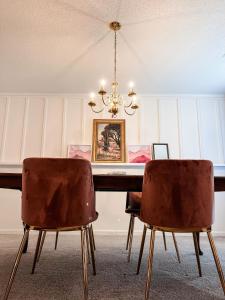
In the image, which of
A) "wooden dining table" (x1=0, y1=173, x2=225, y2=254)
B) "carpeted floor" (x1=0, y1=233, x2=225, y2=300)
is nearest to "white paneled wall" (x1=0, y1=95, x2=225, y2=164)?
"carpeted floor" (x1=0, y1=233, x2=225, y2=300)

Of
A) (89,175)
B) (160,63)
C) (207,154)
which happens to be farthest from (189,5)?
(207,154)

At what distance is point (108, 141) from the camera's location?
3250 mm

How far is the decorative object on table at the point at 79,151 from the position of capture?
10.5 ft

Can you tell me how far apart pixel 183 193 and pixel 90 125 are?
239 cm

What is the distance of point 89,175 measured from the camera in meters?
1.26

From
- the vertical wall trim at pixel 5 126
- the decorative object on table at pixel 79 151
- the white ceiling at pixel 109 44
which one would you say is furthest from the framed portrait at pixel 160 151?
the vertical wall trim at pixel 5 126

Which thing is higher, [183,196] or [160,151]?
[160,151]

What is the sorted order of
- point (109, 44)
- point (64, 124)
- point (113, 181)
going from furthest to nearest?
point (64, 124) → point (109, 44) → point (113, 181)

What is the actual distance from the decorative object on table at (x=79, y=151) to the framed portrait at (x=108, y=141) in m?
0.09

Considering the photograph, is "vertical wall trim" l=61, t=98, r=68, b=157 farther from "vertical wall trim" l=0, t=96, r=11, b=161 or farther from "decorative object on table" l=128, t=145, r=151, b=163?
"decorative object on table" l=128, t=145, r=151, b=163

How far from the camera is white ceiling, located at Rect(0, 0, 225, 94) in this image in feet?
5.78

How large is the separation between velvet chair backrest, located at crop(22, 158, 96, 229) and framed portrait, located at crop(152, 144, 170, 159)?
220cm

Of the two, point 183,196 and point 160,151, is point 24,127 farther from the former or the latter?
point 183,196

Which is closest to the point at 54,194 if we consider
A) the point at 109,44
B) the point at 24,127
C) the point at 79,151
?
the point at 109,44
